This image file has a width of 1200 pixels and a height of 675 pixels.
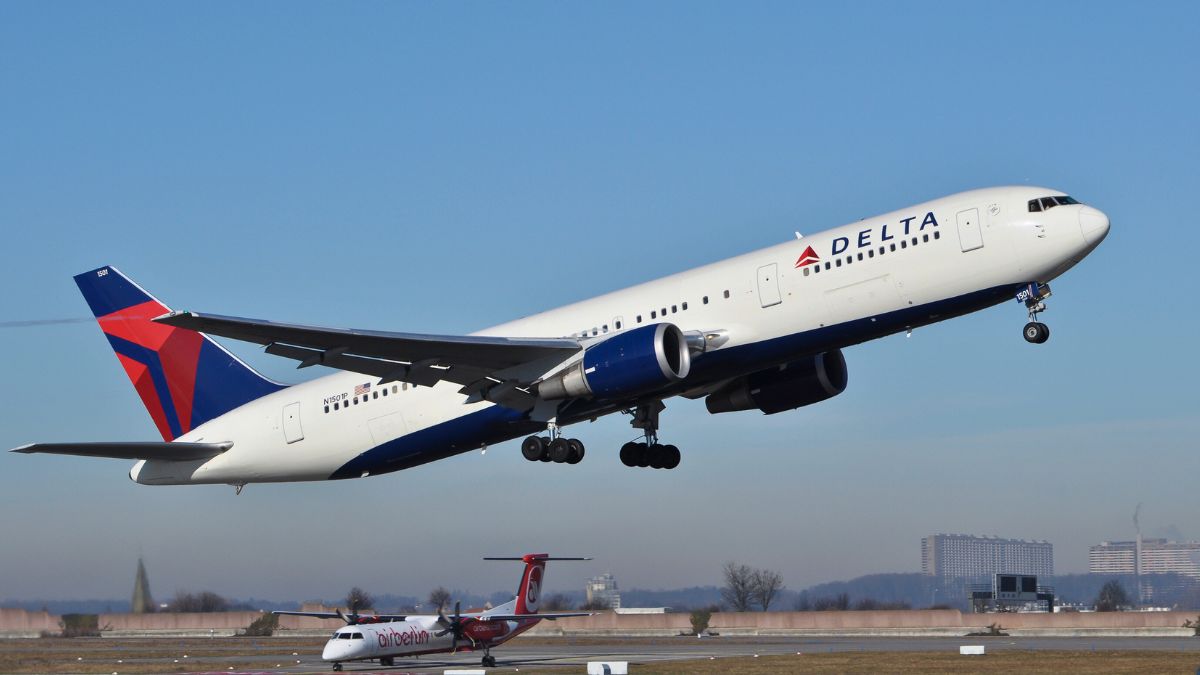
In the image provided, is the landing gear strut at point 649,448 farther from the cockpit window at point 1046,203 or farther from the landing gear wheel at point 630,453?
the cockpit window at point 1046,203

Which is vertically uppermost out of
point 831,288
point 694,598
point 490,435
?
point 831,288

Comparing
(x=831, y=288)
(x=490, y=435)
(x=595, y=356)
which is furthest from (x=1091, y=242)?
(x=490, y=435)

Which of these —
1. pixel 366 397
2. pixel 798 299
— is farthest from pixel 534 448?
pixel 798 299

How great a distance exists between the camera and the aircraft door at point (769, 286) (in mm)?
36062

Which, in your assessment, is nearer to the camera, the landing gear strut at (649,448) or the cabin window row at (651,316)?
the cabin window row at (651,316)

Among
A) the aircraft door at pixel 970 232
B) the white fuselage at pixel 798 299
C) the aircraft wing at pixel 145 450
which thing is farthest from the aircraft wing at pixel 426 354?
the aircraft door at pixel 970 232

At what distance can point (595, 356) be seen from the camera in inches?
1454

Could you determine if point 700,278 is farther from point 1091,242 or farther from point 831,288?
point 1091,242

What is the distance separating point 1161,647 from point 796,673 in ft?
57.3

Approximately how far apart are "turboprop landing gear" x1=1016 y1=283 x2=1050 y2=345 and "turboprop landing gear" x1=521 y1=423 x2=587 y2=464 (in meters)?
12.7

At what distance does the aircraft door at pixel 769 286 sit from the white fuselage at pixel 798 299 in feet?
0.08

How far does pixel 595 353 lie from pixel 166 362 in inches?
714

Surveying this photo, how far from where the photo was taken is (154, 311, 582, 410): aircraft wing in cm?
3547

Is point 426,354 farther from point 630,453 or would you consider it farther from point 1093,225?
point 1093,225
